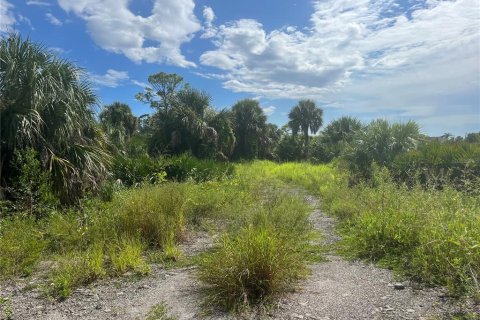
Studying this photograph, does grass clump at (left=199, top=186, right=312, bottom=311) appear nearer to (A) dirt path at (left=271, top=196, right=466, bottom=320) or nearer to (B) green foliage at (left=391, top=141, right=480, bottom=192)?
(A) dirt path at (left=271, top=196, right=466, bottom=320)

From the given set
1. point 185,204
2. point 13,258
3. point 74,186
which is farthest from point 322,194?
point 13,258

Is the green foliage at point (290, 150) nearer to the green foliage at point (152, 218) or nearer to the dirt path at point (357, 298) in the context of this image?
the green foliage at point (152, 218)

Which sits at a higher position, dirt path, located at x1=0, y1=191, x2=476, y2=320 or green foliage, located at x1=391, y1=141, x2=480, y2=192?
green foliage, located at x1=391, y1=141, x2=480, y2=192

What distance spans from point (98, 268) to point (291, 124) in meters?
34.2

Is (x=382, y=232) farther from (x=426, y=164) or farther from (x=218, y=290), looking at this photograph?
(x=426, y=164)

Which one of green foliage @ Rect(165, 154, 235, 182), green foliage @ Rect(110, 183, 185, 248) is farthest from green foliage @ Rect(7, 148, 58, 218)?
green foliage @ Rect(165, 154, 235, 182)

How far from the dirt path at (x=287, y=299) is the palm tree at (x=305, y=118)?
1315 inches

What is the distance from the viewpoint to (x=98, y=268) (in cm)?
426

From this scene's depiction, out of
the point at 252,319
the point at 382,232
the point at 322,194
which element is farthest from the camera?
the point at 322,194

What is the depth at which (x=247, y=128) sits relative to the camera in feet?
95.6

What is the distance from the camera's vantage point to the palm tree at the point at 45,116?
269 inches

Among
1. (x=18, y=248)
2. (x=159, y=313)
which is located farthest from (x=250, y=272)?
(x=18, y=248)

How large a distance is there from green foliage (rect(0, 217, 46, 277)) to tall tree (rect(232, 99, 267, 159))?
23.9 meters

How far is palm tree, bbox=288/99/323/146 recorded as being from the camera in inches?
1459
